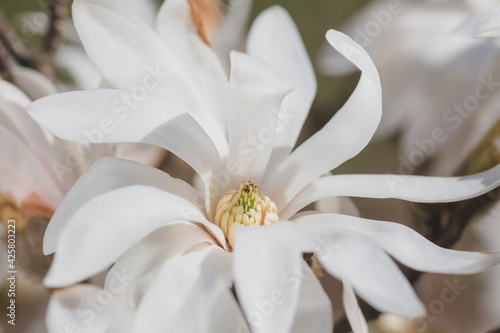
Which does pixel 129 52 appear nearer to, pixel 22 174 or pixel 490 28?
pixel 22 174

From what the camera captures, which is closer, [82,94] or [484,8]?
[82,94]

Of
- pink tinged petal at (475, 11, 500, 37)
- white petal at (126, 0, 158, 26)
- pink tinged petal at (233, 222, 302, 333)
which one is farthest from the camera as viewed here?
white petal at (126, 0, 158, 26)

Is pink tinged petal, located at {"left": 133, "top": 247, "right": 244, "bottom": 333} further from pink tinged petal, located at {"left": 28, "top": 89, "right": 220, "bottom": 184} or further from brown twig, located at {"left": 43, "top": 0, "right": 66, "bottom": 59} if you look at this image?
brown twig, located at {"left": 43, "top": 0, "right": 66, "bottom": 59}

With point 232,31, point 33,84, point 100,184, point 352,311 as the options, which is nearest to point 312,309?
point 352,311

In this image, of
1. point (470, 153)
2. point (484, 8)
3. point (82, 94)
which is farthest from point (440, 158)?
point (82, 94)

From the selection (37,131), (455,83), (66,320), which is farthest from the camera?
(455,83)

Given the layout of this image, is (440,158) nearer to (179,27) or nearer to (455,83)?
(455,83)

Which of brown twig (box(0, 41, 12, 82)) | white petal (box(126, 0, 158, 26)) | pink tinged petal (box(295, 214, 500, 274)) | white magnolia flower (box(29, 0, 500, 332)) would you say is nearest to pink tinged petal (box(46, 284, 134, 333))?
white magnolia flower (box(29, 0, 500, 332))
